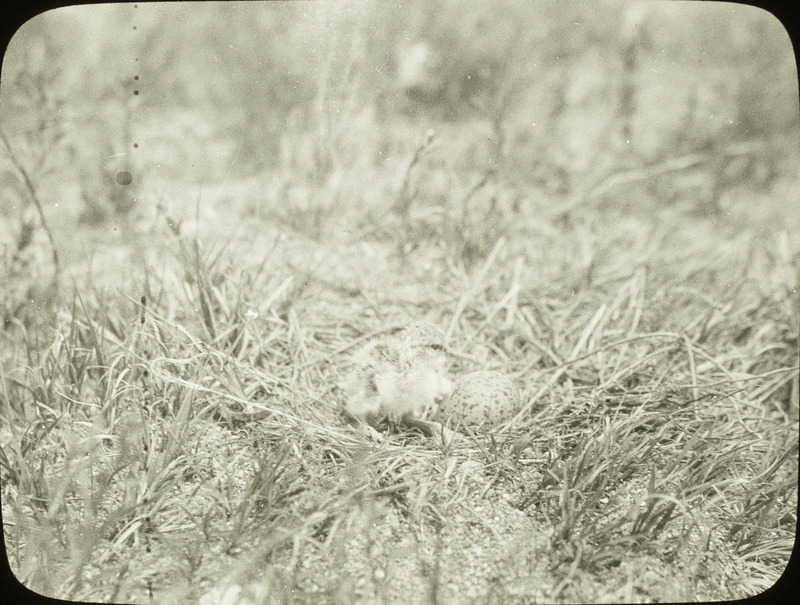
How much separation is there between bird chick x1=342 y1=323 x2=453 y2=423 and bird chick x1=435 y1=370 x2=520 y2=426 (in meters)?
0.04

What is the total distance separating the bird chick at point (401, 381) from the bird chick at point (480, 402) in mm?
37

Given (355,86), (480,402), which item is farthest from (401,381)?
(355,86)

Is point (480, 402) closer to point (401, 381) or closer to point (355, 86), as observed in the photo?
point (401, 381)

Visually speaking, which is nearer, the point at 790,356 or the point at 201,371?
the point at 201,371

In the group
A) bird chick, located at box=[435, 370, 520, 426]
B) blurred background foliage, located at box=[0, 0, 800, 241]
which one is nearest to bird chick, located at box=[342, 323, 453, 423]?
bird chick, located at box=[435, 370, 520, 426]

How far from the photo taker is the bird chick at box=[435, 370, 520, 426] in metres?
1.27

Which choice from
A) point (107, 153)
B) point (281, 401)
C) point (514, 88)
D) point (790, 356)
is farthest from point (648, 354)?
point (107, 153)

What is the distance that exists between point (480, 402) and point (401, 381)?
16cm

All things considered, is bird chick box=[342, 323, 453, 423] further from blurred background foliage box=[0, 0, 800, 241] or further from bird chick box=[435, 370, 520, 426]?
blurred background foliage box=[0, 0, 800, 241]

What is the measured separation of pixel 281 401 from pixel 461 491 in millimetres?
395

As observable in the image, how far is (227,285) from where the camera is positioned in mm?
1433

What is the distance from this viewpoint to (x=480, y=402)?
4.15 ft

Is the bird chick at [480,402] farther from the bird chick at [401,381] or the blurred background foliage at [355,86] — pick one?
the blurred background foliage at [355,86]

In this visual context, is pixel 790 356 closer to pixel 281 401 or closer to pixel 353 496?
pixel 353 496
